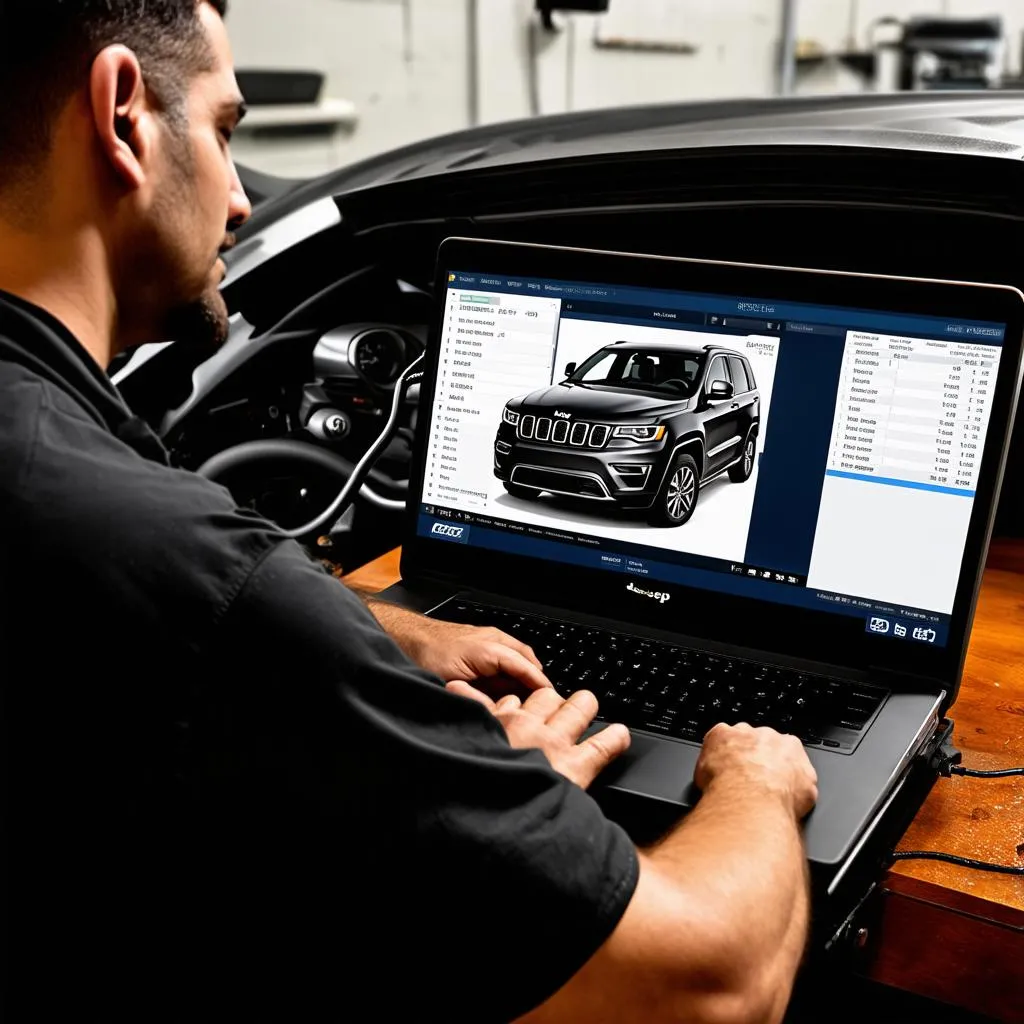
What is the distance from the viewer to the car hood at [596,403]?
1.16 meters

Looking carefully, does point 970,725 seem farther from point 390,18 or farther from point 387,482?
point 390,18

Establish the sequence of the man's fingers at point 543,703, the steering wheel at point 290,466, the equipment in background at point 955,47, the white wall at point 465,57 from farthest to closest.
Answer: the equipment in background at point 955,47 < the white wall at point 465,57 < the steering wheel at point 290,466 < the man's fingers at point 543,703

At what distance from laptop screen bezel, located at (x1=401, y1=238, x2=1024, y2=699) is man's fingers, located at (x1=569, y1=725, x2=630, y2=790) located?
0.24 m

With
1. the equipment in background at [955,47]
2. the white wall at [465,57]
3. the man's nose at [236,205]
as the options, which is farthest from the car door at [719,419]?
the equipment in background at [955,47]

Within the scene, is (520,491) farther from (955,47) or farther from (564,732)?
(955,47)

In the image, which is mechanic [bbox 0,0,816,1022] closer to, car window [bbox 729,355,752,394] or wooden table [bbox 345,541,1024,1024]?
wooden table [bbox 345,541,1024,1024]

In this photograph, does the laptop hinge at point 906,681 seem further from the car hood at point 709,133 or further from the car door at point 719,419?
the car hood at point 709,133

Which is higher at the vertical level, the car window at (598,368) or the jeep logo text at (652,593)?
the car window at (598,368)

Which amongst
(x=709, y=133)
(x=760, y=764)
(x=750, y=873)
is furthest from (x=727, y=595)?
(x=709, y=133)

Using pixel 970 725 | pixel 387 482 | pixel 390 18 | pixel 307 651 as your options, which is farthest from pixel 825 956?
pixel 390 18

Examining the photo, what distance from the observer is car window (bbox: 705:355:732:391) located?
111cm

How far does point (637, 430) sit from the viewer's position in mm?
1174

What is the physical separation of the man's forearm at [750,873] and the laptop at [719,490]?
5 centimetres

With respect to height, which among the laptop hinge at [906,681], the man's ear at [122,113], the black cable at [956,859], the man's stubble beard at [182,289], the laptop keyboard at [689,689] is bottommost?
the black cable at [956,859]
